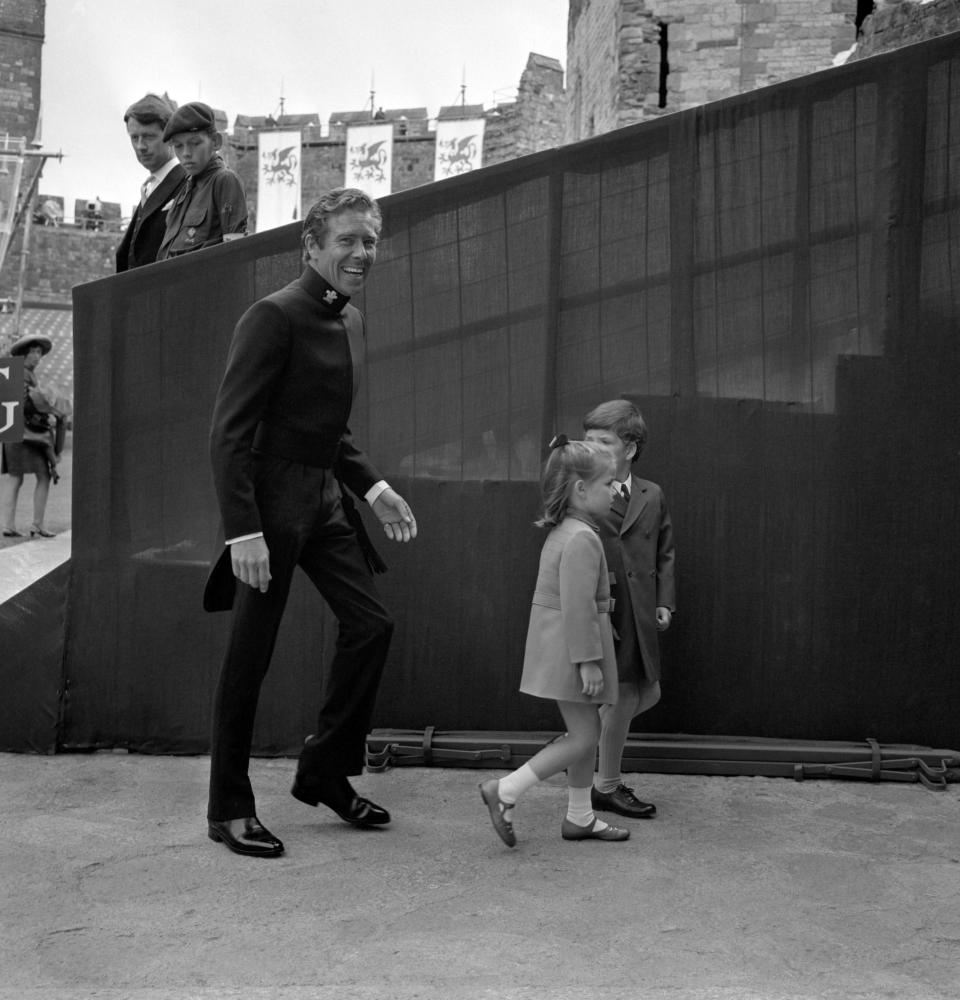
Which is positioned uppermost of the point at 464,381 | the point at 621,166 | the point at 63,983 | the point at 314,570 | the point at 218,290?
the point at 621,166

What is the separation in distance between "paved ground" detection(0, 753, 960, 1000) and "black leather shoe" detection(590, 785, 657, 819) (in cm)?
6

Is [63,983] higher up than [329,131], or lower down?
lower down

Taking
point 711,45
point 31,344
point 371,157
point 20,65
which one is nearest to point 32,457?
point 31,344

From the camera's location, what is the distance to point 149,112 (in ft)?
16.2

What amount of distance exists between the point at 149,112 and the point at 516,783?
3040mm

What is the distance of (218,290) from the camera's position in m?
4.51

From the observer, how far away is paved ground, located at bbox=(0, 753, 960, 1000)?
2521 millimetres

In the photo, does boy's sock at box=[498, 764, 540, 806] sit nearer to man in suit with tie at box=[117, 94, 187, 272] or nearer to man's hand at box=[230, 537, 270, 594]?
man's hand at box=[230, 537, 270, 594]

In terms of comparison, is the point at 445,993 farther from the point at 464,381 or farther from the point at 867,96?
the point at 867,96

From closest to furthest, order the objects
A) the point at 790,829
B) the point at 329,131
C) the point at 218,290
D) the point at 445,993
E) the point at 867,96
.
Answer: the point at 445,993
the point at 790,829
the point at 867,96
the point at 218,290
the point at 329,131

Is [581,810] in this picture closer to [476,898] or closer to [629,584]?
[476,898]

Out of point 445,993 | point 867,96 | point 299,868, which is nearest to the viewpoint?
point 445,993

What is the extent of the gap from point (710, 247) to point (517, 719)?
5.67 ft

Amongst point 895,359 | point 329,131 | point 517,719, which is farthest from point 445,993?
point 329,131
